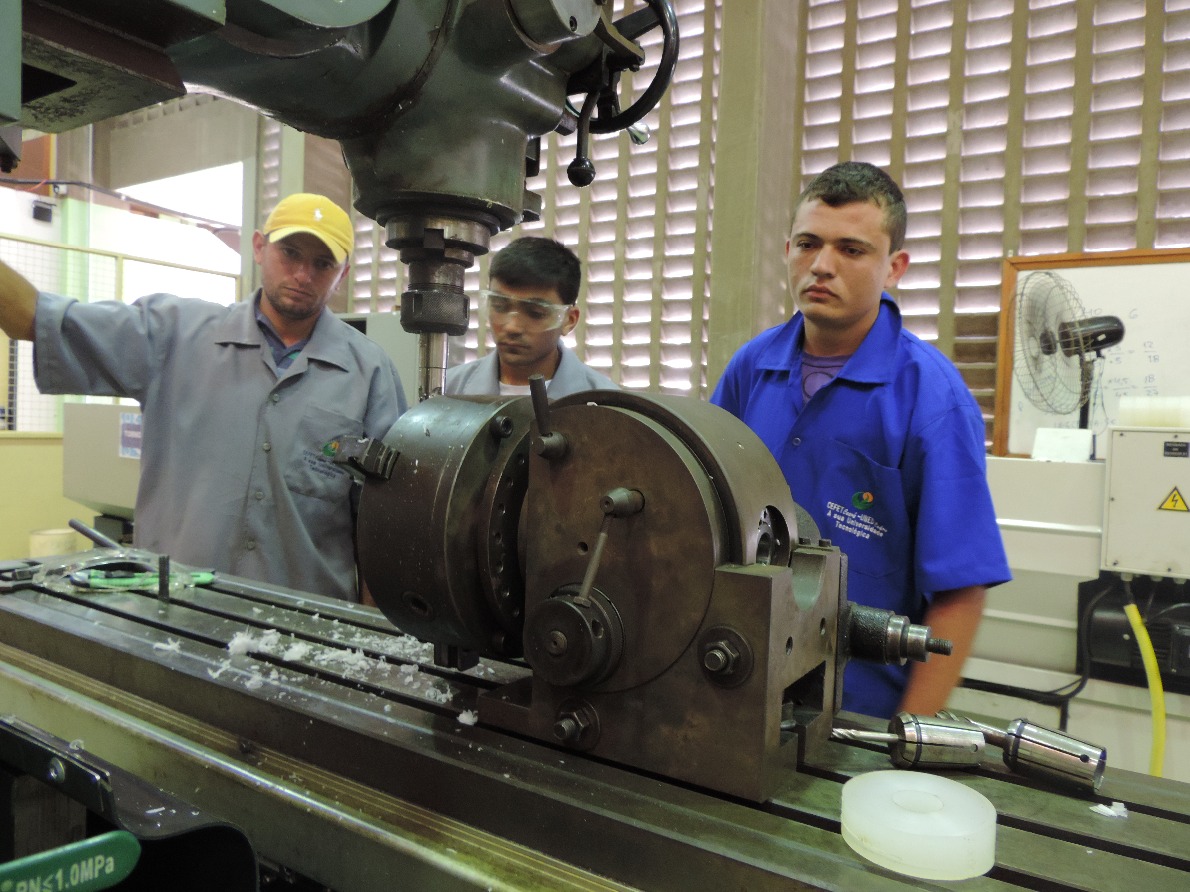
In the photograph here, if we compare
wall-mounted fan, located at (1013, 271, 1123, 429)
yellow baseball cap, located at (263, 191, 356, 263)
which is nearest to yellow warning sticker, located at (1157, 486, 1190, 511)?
wall-mounted fan, located at (1013, 271, 1123, 429)

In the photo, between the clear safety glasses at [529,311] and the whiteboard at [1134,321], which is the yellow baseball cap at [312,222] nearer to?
the clear safety glasses at [529,311]

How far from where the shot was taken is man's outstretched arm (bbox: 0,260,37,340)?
1440 mm

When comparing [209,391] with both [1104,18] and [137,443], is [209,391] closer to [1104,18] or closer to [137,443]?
[137,443]

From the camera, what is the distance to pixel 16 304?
4.77 ft

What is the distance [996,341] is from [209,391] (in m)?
2.16

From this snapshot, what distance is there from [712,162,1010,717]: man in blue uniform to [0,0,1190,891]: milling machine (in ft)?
1.55

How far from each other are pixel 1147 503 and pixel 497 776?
4.96ft

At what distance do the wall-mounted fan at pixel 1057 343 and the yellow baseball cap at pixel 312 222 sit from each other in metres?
1.79

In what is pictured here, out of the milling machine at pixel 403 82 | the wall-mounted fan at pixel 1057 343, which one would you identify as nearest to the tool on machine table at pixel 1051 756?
the milling machine at pixel 403 82

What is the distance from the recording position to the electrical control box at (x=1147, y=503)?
156cm

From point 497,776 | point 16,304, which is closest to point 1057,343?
point 497,776

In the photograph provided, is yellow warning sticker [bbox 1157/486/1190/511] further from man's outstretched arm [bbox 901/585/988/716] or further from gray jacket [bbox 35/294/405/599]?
gray jacket [bbox 35/294/405/599]

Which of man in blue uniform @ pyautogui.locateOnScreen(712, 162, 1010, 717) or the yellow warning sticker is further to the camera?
the yellow warning sticker

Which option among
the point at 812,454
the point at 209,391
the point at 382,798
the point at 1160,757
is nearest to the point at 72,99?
the point at 382,798
